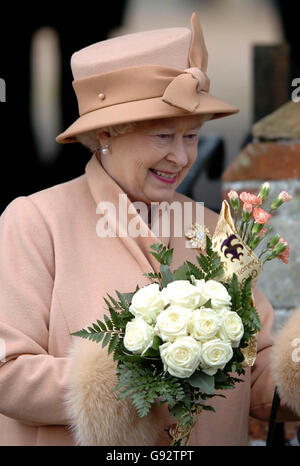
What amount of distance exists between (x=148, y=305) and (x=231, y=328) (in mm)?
200

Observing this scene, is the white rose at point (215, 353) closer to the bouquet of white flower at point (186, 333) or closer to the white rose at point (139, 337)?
the bouquet of white flower at point (186, 333)

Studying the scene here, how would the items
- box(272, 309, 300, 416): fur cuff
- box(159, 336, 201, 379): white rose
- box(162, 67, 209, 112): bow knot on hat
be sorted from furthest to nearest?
box(162, 67, 209, 112): bow knot on hat < box(272, 309, 300, 416): fur cuff < box(159, 336, 201, 379): white rose

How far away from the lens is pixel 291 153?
3.30 metres

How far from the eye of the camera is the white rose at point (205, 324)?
6.08ft

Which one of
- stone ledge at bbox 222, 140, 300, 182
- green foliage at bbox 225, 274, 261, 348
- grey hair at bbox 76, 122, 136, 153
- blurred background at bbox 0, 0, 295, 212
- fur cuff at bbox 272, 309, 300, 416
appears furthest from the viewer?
blurred background at bbox 0, 0, 295, 212

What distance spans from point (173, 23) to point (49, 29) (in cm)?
65

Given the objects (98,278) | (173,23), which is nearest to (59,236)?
(98,278)

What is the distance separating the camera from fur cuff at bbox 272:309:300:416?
2117 mm

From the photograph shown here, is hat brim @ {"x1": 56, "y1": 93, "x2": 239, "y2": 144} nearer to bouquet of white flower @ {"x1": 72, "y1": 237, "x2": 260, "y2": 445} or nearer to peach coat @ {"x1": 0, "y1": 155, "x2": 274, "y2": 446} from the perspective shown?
peach coat @ {"x1": 0, "y1": 155, "x2": 274, "y2": 446}

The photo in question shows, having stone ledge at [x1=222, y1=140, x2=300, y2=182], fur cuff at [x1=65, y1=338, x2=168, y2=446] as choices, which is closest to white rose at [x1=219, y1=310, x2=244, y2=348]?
fur cuff at [x1=65, y1=338, x2=168, y2=446]

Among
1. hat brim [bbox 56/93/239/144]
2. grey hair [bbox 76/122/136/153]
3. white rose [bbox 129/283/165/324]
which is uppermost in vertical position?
hat brim [bbox 56/93/239/144]

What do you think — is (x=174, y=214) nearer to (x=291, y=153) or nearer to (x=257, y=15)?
(x=291, y=153)

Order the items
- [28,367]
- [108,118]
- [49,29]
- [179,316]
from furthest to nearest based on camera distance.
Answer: [49,29]
[108,118]
[28,367]
[179,316]

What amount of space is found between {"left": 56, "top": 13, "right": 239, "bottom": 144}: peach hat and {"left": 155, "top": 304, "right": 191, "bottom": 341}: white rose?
62 centimetres
